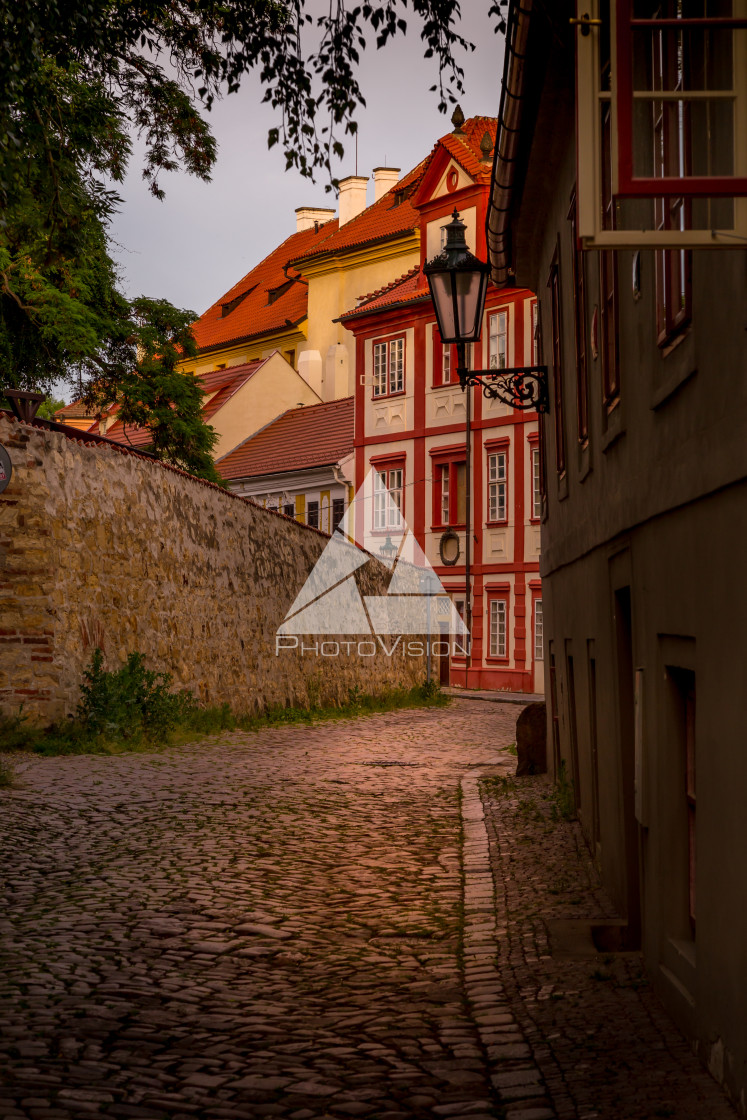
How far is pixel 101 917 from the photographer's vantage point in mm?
6867

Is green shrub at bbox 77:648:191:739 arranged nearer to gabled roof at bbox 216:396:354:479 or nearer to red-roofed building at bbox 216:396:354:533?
red-roofed building at bbox 216:396:354:533

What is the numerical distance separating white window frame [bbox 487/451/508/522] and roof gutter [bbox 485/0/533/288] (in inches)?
859

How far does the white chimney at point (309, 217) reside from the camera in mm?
67625

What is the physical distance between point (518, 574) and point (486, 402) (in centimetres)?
467

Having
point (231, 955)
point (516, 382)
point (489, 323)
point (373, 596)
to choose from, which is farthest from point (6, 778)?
point (489, 323)

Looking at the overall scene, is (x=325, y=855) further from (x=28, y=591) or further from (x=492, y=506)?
(x=492, y=506)

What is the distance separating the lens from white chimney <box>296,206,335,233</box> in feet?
222

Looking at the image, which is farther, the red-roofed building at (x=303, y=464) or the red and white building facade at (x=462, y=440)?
the red-roofed building at (x=303, y=464)

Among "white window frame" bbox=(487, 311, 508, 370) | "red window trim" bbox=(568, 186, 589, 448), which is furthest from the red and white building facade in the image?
"red window trim" bbox=(568, 186, 589, 448)

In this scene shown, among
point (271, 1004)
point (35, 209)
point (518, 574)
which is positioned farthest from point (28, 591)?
point (518, 574)

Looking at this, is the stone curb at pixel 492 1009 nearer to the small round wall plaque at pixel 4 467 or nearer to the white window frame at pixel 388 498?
the small round wall plaque at pixel 4 467

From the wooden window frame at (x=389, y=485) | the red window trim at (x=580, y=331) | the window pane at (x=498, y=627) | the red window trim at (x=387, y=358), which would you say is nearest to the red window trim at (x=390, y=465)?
the wooden window frame at (x=389, y=485)

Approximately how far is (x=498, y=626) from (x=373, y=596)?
799cm

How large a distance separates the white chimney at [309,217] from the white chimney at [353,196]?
34.5 feet
